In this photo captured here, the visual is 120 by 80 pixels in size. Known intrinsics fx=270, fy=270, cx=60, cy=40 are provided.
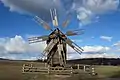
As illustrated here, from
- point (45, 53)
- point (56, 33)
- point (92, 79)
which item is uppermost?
point (56, 33)

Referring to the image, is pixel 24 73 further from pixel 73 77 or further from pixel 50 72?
pixel 73 77

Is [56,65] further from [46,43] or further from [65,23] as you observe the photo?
[65,23]

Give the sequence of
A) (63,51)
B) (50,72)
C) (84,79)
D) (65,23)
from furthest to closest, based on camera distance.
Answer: (65,23)
(63,51)
(50,72)
(84,79)

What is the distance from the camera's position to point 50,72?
46.6 m

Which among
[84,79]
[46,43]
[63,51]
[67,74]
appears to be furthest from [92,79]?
Answer: [46,43]

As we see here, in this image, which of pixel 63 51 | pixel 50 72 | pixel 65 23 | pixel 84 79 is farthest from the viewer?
pixel 65 23

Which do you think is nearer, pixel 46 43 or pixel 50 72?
pixel 50 72

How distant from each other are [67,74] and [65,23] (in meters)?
12.6

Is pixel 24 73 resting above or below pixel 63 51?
below

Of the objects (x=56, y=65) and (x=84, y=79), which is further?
(x=56, y=65)

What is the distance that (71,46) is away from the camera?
173 ft

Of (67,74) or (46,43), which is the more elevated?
(46,43)

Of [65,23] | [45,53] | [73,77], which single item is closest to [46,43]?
[45,53]

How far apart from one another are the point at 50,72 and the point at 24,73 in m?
4.58
